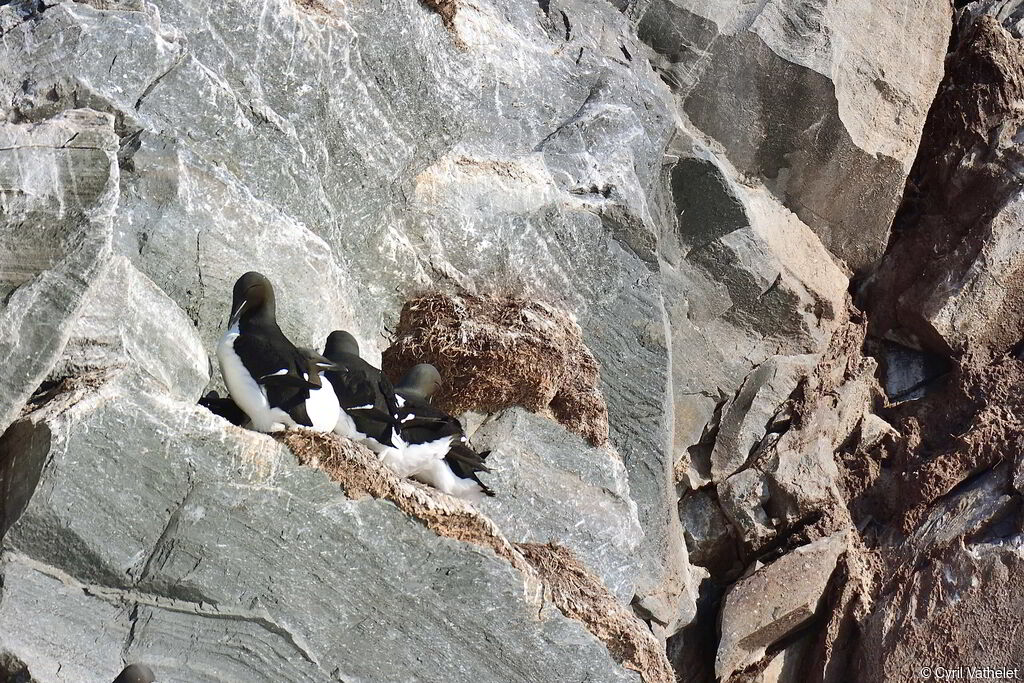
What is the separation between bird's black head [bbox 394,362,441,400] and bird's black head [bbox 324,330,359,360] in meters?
0.49

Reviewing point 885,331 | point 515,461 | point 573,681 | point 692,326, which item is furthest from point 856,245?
point 573,681

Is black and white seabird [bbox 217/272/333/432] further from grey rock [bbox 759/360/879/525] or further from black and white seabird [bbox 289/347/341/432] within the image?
grey rock [bbox 759/360/879/525]

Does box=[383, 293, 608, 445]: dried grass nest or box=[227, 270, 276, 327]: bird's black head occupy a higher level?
box=[227, 270, 276, 327]: bird's black head

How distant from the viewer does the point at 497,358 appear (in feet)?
23.7

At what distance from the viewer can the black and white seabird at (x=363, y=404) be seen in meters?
5.84

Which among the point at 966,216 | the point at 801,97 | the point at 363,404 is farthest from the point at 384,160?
the point at 966,216

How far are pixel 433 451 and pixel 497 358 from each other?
112 centimetres

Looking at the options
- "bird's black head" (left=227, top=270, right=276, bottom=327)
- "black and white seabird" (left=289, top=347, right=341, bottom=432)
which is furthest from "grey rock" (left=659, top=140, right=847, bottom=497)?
"bird's black head" (left=227, top=270, right=276, bottom=327)

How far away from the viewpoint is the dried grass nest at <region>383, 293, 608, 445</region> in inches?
285

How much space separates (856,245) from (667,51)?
218 cm

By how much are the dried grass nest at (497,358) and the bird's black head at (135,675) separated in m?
2.91

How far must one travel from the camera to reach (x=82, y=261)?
215 inches

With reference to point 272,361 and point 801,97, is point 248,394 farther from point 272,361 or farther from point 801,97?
point 801,97

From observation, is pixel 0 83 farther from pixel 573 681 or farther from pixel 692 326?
pixel 692 326
